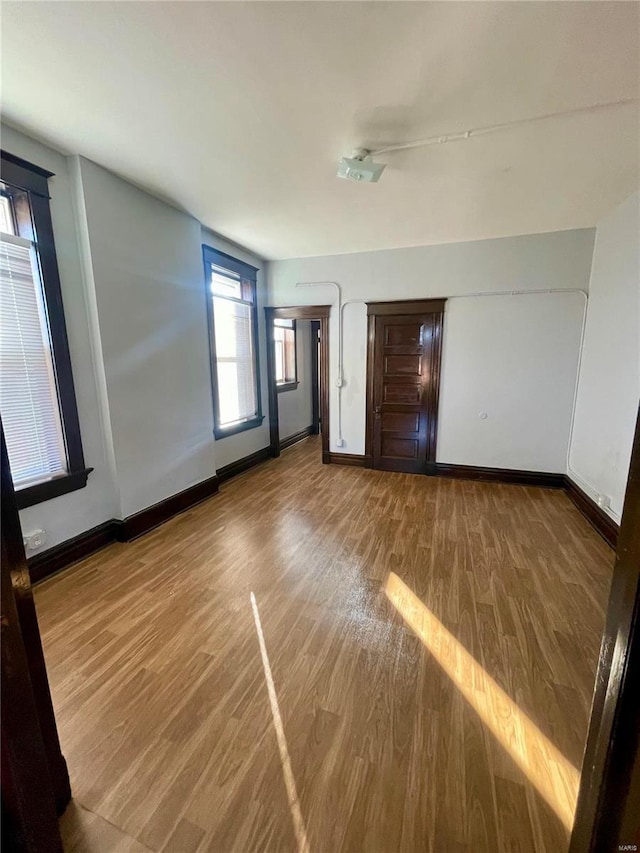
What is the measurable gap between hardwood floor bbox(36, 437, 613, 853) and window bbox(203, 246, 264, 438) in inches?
70.2

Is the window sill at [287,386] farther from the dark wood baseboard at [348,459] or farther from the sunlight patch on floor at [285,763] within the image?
the sunlight patch on floor at [285,763]

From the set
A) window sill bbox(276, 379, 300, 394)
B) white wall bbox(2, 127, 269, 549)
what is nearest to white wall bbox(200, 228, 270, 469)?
window sill bbox(276, 379, 300, 394)

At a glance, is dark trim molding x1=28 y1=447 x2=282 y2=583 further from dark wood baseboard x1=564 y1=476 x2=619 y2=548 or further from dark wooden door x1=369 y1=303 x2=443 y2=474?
dark wood baseboard x1=564 y1=476 x2=619 y2=548

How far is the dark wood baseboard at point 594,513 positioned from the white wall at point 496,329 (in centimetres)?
37

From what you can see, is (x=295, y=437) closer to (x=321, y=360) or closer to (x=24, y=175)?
(x=321, y=360)

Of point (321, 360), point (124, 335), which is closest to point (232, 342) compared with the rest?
point (321, 360)

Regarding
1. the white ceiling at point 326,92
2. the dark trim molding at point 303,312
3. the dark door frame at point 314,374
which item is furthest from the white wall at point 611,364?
the dark door frame at point 314,374

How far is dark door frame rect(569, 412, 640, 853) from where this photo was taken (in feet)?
2.20

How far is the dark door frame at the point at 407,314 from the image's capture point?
428 cm

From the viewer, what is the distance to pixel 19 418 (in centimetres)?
229

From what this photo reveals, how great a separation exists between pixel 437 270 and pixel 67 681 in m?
4.79

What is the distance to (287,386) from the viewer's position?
587 cm

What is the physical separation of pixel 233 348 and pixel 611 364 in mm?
3984

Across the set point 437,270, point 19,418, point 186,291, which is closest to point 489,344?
point 437,270
